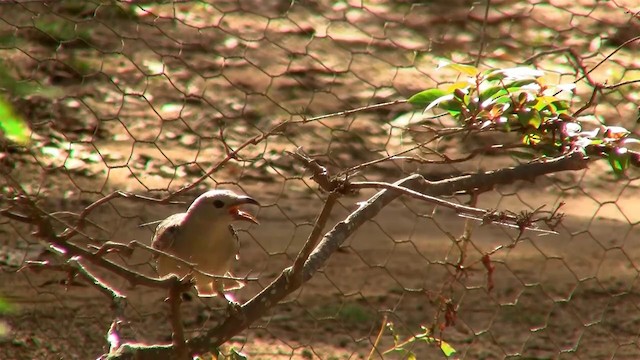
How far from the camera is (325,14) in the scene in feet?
16.9

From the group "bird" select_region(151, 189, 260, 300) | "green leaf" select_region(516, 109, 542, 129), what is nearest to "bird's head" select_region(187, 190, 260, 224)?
"bird" select_region(151, 189, 260, 300)

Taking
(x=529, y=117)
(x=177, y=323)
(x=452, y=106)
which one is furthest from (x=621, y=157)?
(x=177, y=323)

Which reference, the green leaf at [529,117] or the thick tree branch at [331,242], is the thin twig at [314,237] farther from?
the green leaf at [529,117]

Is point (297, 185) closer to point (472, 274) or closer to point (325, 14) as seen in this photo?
point (472, 274)

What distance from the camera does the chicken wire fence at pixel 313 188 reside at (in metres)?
2.88

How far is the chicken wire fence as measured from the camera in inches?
113

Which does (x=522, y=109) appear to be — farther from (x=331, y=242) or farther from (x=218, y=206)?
(x=218, y=206)

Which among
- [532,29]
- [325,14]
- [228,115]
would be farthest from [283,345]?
[532,29]

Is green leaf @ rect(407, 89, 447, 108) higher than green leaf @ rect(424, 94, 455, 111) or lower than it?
lower

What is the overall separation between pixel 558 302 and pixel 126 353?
5.97 feet

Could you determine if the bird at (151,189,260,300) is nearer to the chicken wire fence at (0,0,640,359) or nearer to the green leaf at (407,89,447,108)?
the chicken wire fence at (0,0,640,359)

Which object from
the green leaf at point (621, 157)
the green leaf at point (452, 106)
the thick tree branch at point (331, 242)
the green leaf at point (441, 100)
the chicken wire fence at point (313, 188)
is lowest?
the chicken wire fence at point (313, 188)

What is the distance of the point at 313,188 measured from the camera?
12.2 feet

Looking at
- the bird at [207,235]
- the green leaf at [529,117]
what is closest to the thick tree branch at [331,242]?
the green leaf at [529,117]
